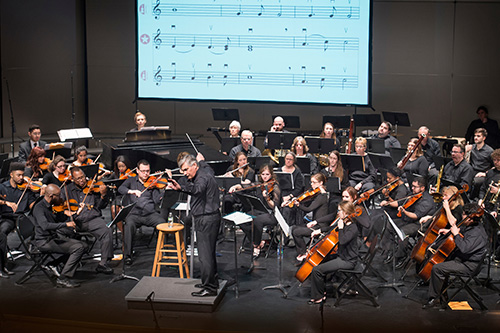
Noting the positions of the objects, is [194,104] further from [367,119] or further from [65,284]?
[65,284]

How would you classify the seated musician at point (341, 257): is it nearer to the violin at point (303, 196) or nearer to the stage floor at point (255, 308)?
the stage floor at point (255, 308)

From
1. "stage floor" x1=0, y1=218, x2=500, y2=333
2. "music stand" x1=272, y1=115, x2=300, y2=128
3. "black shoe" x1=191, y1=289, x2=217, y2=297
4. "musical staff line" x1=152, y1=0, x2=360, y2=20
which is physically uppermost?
"musical staff line" x1=152, y1=0, x2=360, y2=20

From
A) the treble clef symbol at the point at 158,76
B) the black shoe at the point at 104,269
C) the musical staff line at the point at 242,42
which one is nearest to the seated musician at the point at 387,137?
the musical staff line at the point at 242,42

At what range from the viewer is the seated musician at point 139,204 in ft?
27.0

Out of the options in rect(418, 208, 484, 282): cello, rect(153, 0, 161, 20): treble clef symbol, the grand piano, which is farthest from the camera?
rect(153, 0, 161, 20): treble clef symbol

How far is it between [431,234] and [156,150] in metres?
5.08

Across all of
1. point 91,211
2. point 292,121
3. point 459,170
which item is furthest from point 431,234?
point 292,121

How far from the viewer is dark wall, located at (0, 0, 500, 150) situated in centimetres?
1398

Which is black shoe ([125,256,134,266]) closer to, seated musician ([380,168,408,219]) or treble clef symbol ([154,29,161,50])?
seated musician ([380,168,408,219])

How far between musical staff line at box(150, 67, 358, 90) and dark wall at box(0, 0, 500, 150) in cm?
143

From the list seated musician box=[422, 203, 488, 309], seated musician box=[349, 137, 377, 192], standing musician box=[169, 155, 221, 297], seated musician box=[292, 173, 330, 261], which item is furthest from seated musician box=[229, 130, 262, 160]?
seated musician box=[422, 203, 488, 309]

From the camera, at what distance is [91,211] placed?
812 centimetres

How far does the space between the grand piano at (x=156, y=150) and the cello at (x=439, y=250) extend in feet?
11.8

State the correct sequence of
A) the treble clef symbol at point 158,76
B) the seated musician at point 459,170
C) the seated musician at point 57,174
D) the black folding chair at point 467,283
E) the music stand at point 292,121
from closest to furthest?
1. the black folding chair at point 467,283
2. the seated musician at point 57,174
3. the seated musician at point 459,170
4. the music stand at point 292,121
5. the treble clef symbol at point 158,76
